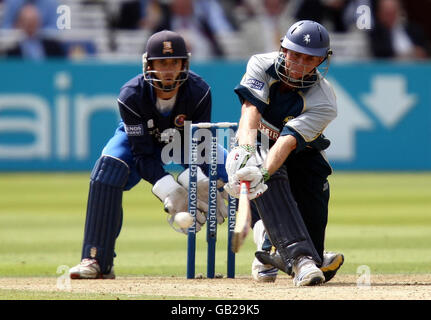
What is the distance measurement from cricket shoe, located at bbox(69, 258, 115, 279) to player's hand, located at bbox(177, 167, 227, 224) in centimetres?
89

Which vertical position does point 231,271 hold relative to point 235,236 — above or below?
below

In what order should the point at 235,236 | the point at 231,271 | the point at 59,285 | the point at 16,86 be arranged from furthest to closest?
the point at 16,86 → the point at 231,271 → the point at 59,285 → the point at 235,236

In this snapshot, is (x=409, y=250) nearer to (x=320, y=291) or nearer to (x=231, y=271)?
(x=231, y=271)

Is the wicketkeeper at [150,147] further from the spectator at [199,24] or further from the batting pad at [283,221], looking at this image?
the spectator at [199,24]

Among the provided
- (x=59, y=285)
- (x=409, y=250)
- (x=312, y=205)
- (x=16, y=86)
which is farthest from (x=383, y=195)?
(x=59, y=285)

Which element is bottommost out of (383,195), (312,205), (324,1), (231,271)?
(383,195)

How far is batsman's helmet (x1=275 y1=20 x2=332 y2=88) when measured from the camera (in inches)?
267

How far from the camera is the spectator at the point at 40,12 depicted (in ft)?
62.6

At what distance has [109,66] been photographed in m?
18.3

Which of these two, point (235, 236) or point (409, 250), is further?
point (409, 250)

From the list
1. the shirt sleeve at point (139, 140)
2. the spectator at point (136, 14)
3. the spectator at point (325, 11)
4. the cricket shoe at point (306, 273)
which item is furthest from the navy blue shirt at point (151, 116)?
the spectator at point (325, 11)

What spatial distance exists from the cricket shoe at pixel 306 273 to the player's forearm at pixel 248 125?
2.84 feet

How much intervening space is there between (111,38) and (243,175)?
540 inches

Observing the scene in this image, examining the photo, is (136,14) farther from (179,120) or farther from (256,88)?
(256,88)
